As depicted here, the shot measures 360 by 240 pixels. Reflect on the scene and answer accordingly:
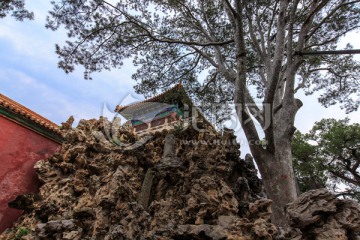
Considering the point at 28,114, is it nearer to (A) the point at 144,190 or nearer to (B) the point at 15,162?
(B) the point at 15,162

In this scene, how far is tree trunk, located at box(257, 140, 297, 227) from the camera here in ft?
11.9

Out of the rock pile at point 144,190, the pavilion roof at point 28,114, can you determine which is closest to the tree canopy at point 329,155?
the rock pile at point 144,190

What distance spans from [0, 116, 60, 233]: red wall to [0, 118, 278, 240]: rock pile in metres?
0.30

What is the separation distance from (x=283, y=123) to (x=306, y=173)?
915 centimetres

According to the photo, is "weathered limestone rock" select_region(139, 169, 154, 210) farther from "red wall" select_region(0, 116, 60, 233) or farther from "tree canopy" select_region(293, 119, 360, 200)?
"tree canopy" select_region(293, 119, 360, 200)

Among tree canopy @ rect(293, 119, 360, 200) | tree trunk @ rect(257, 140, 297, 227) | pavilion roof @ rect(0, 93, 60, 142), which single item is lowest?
tree trunk @ rect(257, 140, 297, 227)

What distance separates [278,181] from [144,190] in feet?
9.49

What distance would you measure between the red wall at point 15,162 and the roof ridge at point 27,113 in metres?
0.32

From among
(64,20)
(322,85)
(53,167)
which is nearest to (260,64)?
(322,85)

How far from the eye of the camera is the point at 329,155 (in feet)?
37.1

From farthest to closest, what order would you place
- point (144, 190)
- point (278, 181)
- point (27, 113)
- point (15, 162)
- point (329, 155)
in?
point (329, 155) → point (27, 113) → point (15, 162) → point (144, 190) → point (278, 181)

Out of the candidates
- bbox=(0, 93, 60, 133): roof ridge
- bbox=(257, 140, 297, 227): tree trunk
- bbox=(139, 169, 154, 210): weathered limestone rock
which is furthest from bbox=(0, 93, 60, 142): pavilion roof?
bbox=(257, 140, 297, 227): tree trunk

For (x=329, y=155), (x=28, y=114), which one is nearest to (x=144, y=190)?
(x=28, y=114)

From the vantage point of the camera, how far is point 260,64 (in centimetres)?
731
